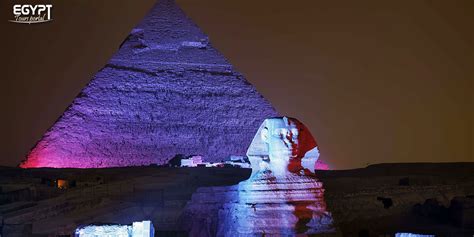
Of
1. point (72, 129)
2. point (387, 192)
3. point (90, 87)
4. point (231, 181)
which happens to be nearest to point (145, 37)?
point (90, 87)

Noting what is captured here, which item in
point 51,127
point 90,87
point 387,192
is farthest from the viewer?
point 90,87

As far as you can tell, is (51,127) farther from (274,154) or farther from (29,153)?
(274,154)

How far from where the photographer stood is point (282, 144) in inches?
409

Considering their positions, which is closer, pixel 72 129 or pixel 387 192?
pixel 387 192

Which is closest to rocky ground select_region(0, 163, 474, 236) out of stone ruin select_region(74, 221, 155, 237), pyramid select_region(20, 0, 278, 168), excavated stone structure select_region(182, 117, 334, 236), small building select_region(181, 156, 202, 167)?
excavated stone structure select_region(182, 117, 334, 236)

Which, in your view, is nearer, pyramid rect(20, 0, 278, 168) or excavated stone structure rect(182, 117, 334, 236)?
excavated stone structure rect(182, 117, 334, 236)

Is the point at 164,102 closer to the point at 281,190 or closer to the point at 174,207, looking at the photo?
the point at 174,207

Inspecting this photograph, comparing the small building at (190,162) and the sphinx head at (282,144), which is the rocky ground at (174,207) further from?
the small building at (190,162)

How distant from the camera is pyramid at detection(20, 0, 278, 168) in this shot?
60031 millimetres

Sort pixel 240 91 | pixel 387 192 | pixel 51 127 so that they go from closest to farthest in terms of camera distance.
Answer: pixel 387 192
pixel 51 127
pixel 240 91

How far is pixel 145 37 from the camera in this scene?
2645 inches

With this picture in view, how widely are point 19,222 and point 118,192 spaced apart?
6640 millimetres

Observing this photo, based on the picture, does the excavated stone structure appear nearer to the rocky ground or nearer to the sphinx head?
the sphinx head

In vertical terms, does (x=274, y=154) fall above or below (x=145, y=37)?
below
